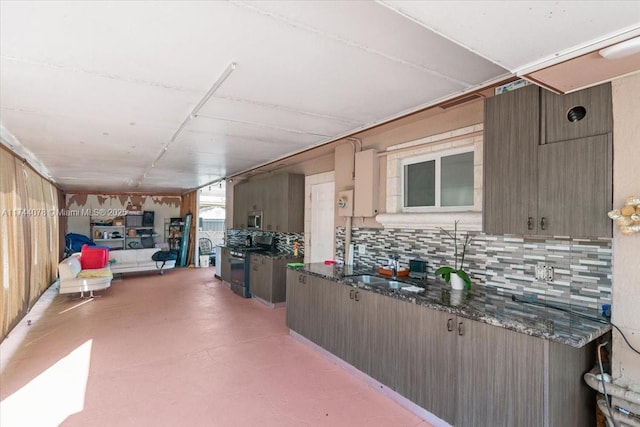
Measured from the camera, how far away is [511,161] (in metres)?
2.24

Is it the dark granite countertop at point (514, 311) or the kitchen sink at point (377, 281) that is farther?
the kitchen sink at point (377, 281)

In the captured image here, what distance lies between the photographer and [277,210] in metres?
5.73

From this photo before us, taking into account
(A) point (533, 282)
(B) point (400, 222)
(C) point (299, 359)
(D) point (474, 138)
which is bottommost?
(C) point (299, 359)

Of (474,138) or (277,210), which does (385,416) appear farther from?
(277,210)

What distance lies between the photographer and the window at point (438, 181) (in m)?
2.98

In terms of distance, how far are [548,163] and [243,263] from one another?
204 inches

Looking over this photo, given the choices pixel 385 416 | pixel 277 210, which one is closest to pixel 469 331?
pixel 385 416

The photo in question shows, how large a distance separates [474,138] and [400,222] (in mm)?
1059

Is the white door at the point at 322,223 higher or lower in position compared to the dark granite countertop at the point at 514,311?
higher

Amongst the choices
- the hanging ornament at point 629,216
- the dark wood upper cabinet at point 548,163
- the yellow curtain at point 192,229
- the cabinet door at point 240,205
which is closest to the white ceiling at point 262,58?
the dark wood upper cabinet at point 548,163

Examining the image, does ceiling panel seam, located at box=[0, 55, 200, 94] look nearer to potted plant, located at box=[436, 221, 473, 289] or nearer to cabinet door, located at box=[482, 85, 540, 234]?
cabinet door, located at box=[482, 85, 540, 234]

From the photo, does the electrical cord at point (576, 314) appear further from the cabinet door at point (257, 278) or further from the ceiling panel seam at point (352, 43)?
the cabinet door at point (257, 278)

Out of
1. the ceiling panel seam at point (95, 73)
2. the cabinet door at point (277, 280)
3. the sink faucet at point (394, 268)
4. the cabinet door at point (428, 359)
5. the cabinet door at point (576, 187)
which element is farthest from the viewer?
the cabinet door at point (277, 280)

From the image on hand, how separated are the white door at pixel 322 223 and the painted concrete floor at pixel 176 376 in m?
1.10
